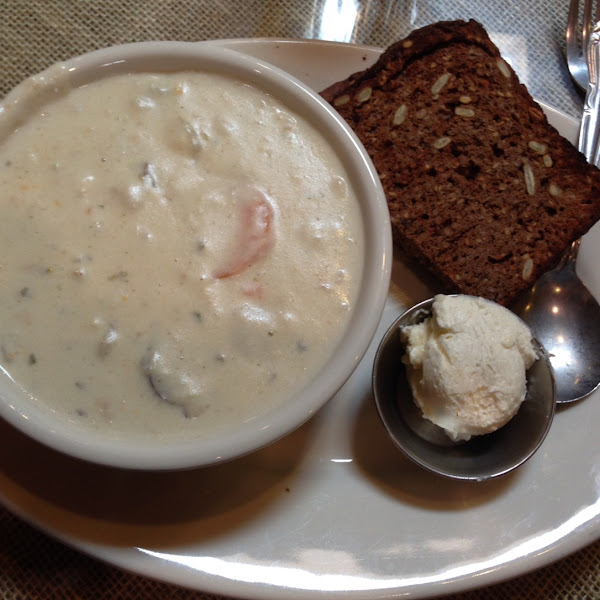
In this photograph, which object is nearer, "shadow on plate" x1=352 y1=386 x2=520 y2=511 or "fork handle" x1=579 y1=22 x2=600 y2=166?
"shadow on plate" x1=352 y1=386 x2=520 y2=511

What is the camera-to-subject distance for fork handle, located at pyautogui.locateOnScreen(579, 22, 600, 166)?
177 cm

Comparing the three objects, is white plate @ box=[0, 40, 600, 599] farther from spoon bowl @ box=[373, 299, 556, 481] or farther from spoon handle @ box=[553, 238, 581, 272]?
spoon handle @ box=[553, 238, 581, 272]

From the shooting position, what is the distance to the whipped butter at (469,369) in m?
1.37

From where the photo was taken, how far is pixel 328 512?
144 centimetres

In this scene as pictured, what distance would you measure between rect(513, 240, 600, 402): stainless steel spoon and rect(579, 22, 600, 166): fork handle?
0.93 ft

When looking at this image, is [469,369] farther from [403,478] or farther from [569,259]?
[569,259]

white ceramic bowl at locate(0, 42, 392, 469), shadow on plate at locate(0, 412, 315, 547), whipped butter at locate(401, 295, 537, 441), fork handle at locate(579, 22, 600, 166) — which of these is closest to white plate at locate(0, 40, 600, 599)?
shadow on plate at locate(0, 412, 315, 547)

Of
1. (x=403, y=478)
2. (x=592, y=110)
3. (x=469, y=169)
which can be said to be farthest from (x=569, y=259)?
(x=403, y=478)

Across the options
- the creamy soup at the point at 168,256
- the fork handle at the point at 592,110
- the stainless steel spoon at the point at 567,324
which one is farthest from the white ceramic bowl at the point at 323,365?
the fork handle at the point at 592,110

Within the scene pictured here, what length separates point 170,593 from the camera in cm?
149

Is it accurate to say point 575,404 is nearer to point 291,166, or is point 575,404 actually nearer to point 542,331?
point 542,331

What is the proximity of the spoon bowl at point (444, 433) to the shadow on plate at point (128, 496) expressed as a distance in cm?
31

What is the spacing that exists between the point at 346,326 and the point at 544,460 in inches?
26.0

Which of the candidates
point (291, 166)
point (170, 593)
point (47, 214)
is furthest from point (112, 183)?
point (170, 593)
